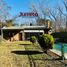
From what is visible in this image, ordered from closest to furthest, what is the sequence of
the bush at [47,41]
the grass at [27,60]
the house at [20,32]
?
the grass at [27,60], the bush at [47,41], the house at [20,32]

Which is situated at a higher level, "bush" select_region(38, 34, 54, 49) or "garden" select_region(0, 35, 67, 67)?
"bush" select_region(38, 34, 54, 49)

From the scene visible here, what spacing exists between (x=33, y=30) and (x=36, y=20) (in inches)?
860

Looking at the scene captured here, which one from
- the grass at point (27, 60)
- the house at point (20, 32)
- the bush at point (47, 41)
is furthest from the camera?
the house at point (20, 32)

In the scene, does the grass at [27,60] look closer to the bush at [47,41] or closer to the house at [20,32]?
the bush at [47,41]

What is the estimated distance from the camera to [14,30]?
50562 mm

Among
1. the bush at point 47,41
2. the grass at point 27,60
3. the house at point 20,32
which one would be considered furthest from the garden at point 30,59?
the house at point 20,32

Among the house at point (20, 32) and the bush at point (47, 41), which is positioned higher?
the bush at point (47, 41)

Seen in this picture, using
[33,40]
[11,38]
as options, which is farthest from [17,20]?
[33,40]

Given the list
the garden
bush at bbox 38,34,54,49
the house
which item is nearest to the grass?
the garden

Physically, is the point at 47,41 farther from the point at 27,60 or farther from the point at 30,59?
the point at 27,60

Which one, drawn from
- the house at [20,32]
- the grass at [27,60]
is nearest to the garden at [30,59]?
the grass at [27,60]

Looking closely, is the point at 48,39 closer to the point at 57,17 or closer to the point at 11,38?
the point at 11,38

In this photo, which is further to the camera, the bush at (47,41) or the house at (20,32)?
the house at (20,32)

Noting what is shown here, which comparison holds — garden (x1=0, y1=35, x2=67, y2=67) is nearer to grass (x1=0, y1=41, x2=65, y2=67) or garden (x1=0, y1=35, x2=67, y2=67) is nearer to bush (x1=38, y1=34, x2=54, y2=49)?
grass (x1=0, y1=41, x2=65, y2=67)
